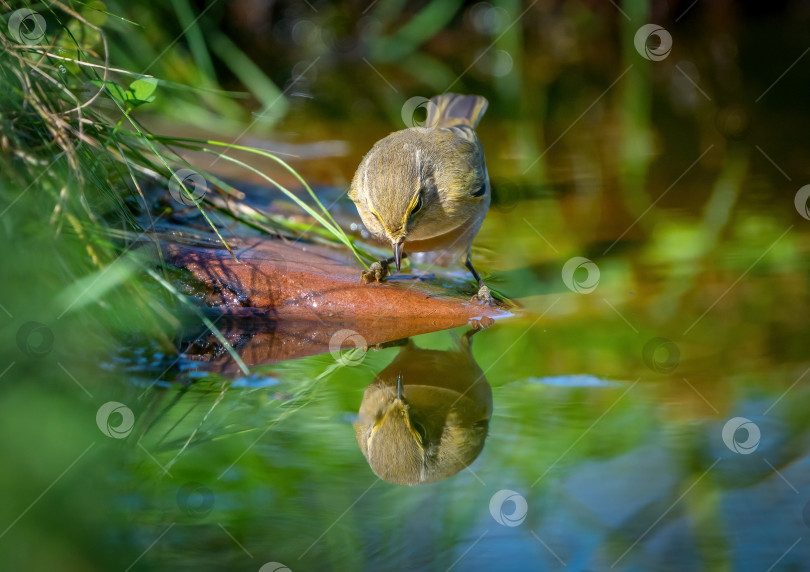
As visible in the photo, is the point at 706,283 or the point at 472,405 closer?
the point at 472,405

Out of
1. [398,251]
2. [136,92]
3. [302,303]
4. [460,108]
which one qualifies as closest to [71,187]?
[136,92]

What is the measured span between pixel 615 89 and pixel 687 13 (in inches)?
89.3

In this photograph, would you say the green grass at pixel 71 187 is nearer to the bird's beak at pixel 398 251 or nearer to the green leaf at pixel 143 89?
the green leaf at pixel 143 89

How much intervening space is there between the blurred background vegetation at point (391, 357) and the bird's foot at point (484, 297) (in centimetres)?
18

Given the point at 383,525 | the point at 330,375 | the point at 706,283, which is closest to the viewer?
the point at 383,525

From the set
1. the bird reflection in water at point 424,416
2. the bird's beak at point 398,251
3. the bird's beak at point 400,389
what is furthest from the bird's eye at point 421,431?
the bird's beak at point 398,251

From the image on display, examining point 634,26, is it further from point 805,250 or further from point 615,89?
point 805,250

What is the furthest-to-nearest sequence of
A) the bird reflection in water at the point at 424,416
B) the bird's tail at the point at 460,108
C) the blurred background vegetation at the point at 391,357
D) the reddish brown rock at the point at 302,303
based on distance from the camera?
the bird's tail at the point at 460,108, the reddish brown rock at the point at 302,303, the bird reflection in water at the point at 424,416, the blurred background vegetation at the point at 391,357

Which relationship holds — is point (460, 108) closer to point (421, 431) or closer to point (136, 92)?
point (136, 92)

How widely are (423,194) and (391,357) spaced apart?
3.57 feet

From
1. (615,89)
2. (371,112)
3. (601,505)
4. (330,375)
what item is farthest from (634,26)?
(601,505)

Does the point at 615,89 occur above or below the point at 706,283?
above

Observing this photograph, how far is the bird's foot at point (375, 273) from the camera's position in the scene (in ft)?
14.2

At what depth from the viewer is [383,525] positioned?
2.52 m
